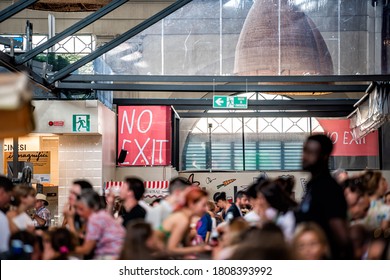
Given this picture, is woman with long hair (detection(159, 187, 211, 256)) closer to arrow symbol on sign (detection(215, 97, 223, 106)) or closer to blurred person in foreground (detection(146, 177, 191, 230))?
blurred person in foreground (detection(146, 177, 191, 230))

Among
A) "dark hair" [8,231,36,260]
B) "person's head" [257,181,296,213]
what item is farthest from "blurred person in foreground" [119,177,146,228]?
"dark hair" [8,231,36,260]

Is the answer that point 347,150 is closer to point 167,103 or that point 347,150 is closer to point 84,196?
point 167,103

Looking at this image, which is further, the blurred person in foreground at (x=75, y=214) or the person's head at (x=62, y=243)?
the blurred person in foreground at (x=75, y=214)

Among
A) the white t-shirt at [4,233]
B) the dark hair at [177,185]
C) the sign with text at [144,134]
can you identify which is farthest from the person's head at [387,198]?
the sign with text at [144,134]

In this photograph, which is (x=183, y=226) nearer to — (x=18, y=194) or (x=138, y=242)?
(x=138, y=242)

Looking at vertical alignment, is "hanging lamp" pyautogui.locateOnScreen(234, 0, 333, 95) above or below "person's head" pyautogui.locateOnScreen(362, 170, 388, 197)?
above

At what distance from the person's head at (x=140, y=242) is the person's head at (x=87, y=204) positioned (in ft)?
2.19

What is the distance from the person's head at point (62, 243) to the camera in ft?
14.8

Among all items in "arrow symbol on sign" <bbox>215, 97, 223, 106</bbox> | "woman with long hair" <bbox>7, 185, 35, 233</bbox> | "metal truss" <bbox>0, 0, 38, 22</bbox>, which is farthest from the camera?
"arrow symbol on sign" <bbox>215, 97, 223, 106</bbox>

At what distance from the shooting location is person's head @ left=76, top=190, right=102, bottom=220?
4.83 meters

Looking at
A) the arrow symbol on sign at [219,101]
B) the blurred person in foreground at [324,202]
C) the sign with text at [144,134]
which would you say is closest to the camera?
the blurred person in foreground at [324,202]

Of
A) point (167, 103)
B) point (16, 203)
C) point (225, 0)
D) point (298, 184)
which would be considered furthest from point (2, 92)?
point (298, 184)

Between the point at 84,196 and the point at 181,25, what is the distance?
13276 mm

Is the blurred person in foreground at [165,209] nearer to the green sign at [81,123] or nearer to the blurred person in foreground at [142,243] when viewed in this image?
the blurred person in foreground at [142,243]
